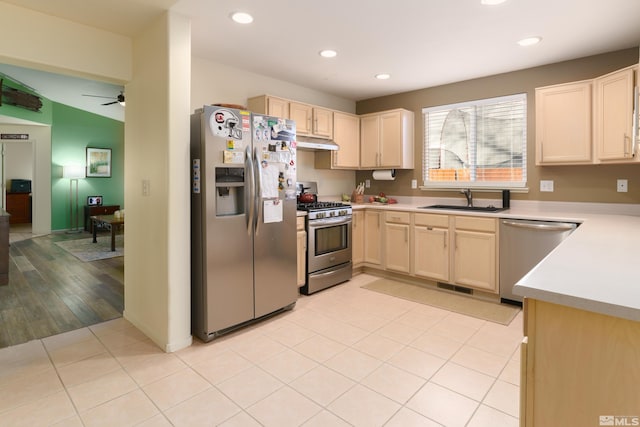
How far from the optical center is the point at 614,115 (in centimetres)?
292

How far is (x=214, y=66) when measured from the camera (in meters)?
3.56

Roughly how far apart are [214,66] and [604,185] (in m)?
3.94

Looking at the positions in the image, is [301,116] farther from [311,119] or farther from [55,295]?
[55,295]

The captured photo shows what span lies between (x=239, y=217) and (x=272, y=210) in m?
0.33

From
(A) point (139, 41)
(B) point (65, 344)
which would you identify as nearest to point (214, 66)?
(A) point (139, 41)

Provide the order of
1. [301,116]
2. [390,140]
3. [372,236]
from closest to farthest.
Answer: [301,116] < [372,236] < [390,140]

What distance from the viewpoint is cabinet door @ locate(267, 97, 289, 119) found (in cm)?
371

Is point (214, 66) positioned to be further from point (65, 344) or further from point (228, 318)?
point (65, 344)

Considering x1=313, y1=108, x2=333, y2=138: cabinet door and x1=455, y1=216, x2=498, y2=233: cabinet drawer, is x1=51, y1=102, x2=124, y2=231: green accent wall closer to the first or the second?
x1=313, y1=108, x2=333, y2=138: cabinet door

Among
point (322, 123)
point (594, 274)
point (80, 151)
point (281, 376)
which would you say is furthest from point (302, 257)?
point (80, 151)

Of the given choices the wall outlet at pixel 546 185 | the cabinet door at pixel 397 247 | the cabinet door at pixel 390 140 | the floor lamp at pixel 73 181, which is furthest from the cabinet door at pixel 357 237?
the floor lamp at pixel 73 181

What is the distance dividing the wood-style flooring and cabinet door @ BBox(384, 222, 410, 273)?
2.89 meters

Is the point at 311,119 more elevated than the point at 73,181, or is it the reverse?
the point at 311,119

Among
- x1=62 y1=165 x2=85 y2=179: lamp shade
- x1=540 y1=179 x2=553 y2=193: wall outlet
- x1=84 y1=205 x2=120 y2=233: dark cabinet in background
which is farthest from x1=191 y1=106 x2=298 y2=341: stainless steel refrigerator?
x1=62 y1=165 x2=85 y2=179: lamp shade
